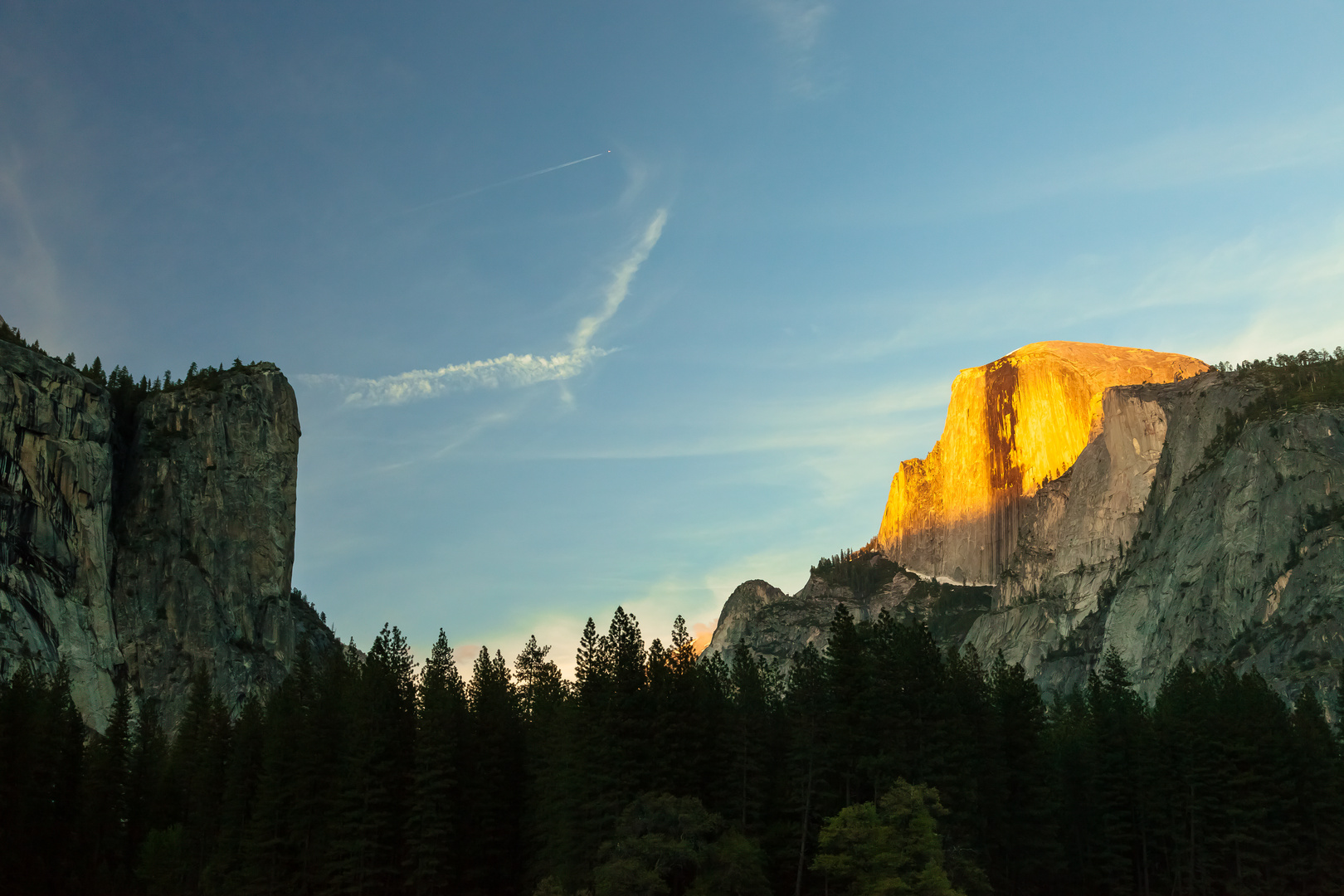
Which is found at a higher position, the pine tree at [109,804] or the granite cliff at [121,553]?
the granite cliff at [121,553]

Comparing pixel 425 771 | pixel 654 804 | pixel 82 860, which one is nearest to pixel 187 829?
pixel 82 860

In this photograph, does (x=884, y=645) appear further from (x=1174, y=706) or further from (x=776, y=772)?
(x=1174, y=706)

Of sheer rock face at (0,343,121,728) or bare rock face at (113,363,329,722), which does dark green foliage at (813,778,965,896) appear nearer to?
sheer rock face at (0,343,121,728)

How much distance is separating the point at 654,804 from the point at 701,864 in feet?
13.0

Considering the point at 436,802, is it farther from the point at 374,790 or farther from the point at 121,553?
the point at 121,553

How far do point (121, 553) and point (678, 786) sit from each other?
14834cm

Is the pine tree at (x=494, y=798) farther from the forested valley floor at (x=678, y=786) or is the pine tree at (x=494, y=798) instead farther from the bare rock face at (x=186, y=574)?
the bare rock face at (x=186, y=574)

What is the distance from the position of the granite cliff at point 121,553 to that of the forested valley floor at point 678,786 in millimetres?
65051

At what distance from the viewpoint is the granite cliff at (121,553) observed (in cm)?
15338

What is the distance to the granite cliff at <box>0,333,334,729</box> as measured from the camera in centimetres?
15338

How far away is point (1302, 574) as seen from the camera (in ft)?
578

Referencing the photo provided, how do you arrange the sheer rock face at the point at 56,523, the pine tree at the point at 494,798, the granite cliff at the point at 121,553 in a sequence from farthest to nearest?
the granite cliff at the point at 121,553 → the sheer rock face at the point at 56,523 → the pine tree at the point at 494,798

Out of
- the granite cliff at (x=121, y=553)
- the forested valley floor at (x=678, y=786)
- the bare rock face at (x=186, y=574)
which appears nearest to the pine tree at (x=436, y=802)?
the forested valley floor at (x=678, y=786)

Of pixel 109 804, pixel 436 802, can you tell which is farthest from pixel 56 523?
pixel 436 802
